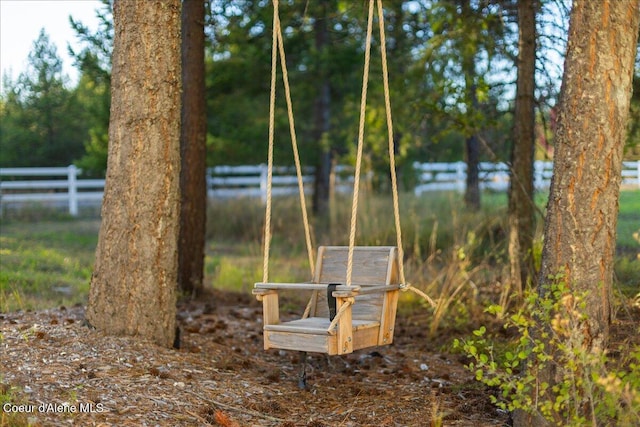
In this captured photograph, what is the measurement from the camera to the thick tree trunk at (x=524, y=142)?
21.6 feet

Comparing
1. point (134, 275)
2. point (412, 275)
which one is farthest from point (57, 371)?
point (412, 275)

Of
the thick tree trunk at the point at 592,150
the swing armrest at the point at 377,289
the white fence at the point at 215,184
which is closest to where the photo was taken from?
the thick tree trunk at the point at 592,150

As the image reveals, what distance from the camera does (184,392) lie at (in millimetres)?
3947

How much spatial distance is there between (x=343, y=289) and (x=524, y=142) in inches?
134

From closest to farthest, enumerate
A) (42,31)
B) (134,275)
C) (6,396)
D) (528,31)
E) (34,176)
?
1. (6,396)
2. (134,275)
3. (528,31)
4. (42,31)
5. (34,176)

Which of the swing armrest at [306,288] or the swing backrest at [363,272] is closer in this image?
the swing armrest at [306,288]

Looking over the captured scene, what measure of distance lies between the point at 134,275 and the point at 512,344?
238 centimetres

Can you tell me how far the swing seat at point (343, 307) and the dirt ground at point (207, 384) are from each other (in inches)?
12.9

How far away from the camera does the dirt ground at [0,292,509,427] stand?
3.59 m

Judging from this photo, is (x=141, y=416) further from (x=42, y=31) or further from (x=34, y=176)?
(x=34, y=176)

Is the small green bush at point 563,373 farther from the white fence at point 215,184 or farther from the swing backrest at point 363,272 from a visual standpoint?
the white fence at point 215,184

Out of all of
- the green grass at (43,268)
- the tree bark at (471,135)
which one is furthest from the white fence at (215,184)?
the green grass at (43,268)

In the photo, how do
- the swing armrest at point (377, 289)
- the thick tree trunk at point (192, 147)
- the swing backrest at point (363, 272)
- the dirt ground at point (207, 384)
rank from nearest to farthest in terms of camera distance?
1. the dirt ground at point (207, 384)
2. the swing armrest at point (377, 289)
3. the swing backrest at point (363, 272)
4. the thick tree trunk at point (192, 147)

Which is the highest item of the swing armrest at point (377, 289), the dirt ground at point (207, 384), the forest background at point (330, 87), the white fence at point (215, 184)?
the forest background at point (330, 87)
